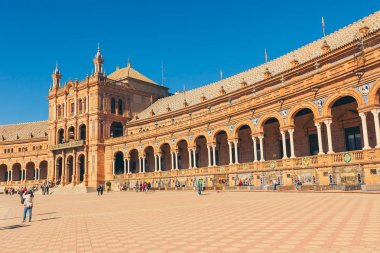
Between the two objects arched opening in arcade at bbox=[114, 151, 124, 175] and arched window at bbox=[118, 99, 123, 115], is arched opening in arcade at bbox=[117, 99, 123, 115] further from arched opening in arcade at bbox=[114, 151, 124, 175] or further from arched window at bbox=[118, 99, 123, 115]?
arched opening in arcade at bbox=[114, 151, 124, 175]

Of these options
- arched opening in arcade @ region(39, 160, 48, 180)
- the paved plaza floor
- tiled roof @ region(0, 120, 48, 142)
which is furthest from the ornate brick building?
the paved plaza floor

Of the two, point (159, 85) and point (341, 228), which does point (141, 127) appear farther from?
point (341, 228)

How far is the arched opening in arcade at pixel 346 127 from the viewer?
101ft

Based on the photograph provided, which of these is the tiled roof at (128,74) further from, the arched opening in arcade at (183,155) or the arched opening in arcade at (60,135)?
the arched opening in arcade at (183,155)

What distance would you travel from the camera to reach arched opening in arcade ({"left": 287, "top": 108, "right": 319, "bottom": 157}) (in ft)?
114

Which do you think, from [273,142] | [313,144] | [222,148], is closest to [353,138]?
[313,144]

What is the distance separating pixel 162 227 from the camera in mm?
11258

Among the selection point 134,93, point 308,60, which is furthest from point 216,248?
point 134,93

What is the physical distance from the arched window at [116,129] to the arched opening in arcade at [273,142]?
34090 millimetres

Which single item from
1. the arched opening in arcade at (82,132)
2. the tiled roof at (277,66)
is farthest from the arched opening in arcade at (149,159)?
the arched opening in arcade at (82,132)

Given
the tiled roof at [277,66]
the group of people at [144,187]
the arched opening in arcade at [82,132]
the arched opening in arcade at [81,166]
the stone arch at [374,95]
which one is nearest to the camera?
the stone arch at [374,95]

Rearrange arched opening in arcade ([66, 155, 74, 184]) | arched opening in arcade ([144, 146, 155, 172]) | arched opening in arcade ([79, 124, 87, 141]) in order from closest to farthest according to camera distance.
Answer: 1. arched opening in arcade ([144, 146, 155, 172])
2. arched opening in arcade ([66, 155, 74, 184])
3. arched opening in arcade ([79, 124, 87, 141])

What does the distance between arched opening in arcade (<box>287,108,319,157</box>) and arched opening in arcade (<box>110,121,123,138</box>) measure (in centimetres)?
3818

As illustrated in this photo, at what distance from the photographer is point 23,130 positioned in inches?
3465
